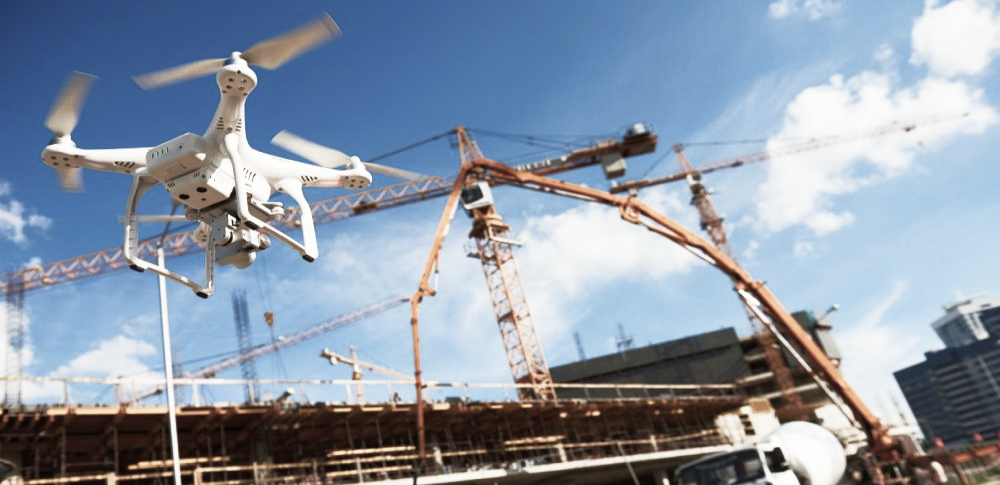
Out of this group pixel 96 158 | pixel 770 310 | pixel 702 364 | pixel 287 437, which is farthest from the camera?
pixel 702 364

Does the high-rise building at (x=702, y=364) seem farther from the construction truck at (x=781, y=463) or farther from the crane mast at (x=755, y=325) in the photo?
the construction truck at (x=781, y=463)

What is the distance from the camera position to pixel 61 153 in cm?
876

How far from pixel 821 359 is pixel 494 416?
2122cm

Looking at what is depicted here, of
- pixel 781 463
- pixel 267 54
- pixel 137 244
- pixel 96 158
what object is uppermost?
pixel 267 54

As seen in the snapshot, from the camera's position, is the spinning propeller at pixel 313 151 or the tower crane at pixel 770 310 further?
the tower crane at pixel 770 310

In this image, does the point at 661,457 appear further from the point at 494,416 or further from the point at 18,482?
the point at 18,482

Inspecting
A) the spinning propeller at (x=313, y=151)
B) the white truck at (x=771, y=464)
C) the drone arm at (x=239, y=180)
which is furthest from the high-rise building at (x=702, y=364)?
the drone arm at (x=239, y=180)

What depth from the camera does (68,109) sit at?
9.02 m

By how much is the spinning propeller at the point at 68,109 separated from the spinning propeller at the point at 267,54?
1.12 m

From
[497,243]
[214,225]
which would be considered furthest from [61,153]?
[497,243]

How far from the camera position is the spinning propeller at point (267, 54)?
27.9 ft

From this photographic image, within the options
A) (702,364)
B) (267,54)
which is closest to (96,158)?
(267,54)

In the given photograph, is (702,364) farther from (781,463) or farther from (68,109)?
(68,109)

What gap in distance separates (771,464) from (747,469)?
83 centimetres
